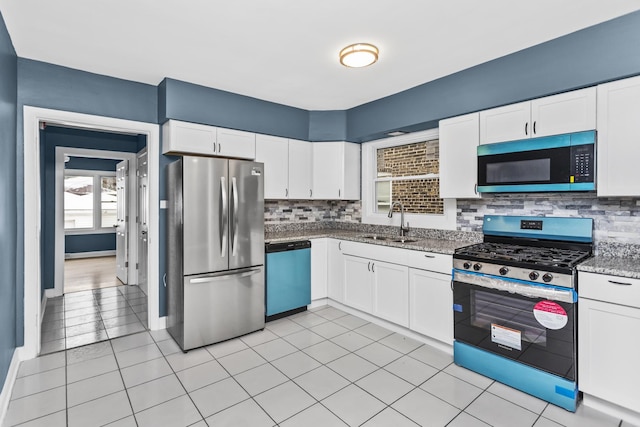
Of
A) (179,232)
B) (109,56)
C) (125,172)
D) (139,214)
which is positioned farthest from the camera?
(125,172)

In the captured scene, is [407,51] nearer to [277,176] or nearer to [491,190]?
[491,190]

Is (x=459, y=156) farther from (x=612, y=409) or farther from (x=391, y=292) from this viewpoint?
(x=612, y=409)

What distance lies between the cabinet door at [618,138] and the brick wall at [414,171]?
153cm

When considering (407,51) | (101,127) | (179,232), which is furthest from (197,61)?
(407,51)

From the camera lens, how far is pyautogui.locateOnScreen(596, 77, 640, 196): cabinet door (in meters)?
2.13

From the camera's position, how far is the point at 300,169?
4.27m

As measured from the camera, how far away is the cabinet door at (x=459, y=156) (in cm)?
295

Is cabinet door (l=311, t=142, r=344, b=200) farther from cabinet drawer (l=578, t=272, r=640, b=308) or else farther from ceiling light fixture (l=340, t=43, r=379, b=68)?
cabinet drawer (l=578, t=272, r=640, b=308)

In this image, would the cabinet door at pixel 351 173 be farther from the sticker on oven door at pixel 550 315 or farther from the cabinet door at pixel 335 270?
the sticker on oven door at pixel 550 315

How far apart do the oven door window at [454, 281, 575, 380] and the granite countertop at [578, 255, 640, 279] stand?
0.90ft

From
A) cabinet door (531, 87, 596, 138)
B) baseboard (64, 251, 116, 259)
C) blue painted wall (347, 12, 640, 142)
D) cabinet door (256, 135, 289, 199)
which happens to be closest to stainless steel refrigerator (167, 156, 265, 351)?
cabinet door (256, 135, 289, 199)

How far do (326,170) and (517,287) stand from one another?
→ 2678 millimetres

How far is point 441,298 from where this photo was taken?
2.86 metres

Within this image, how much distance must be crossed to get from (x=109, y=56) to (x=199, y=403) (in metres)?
2.80
